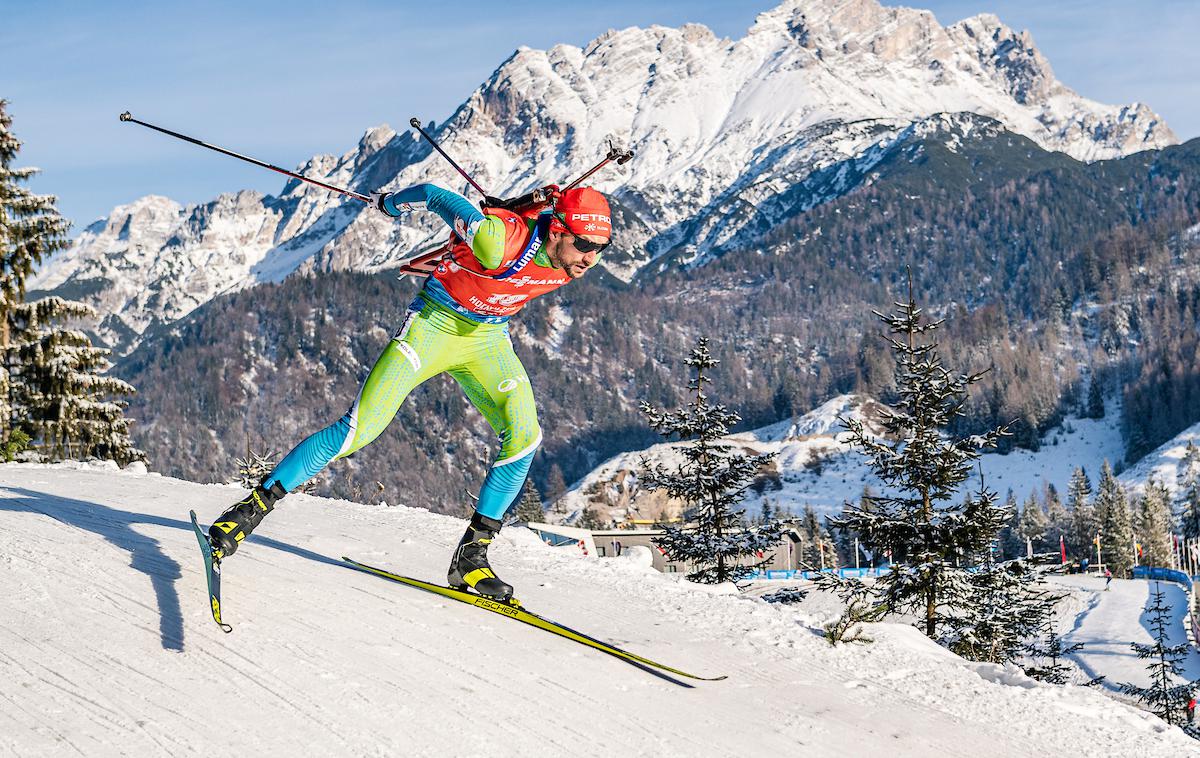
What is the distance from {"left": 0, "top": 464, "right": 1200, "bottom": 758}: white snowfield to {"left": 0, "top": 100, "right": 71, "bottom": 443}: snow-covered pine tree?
67.9 feet

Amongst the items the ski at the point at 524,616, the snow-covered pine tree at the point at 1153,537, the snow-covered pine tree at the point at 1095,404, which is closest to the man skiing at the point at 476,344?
the ski at the point at 524,616

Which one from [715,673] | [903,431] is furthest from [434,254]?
[903,431]

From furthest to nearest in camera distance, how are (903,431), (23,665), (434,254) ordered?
(903,431)
(434,254)
(23,665)

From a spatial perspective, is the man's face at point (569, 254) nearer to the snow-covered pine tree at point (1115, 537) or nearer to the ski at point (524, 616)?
the ski at point (524, 616)

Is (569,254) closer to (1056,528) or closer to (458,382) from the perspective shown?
(458,382)

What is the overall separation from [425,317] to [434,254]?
47 cm

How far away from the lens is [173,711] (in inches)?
190

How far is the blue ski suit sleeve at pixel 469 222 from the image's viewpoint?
6457mm

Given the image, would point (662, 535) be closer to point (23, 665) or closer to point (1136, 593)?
point (23, 665)

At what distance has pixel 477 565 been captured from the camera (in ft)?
23.7

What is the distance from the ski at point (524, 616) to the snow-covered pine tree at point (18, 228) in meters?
22.1

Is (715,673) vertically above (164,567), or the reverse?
(164,567)

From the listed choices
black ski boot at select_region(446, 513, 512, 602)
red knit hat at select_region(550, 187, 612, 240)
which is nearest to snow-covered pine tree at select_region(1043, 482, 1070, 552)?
black ski boot at select_region(446, 513, 512, 602)

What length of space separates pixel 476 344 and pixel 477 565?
1.40 metres
